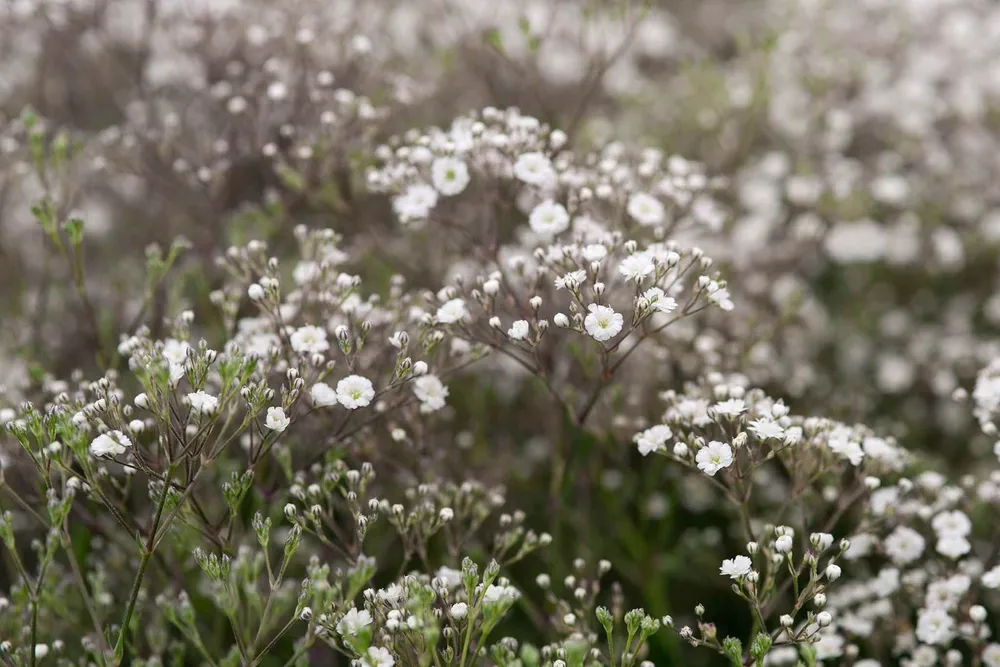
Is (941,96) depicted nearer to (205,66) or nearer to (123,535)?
(205,66)

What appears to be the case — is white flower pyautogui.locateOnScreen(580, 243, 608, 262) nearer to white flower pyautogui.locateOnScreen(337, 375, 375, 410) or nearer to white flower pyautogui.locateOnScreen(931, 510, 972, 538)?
white flower pyautogui.locateOnScreen(337, 375, 375, 410)

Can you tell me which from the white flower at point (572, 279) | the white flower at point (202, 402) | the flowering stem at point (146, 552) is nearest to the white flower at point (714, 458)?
the white flower at point (572, 279)

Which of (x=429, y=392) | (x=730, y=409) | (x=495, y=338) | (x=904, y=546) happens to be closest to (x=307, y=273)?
(x=429, y=392)

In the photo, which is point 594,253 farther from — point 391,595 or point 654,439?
point 391,595

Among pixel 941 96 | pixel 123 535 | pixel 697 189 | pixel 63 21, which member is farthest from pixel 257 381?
pixel 941 96

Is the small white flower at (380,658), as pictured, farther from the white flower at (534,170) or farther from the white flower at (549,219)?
the white flower at (534,170)
